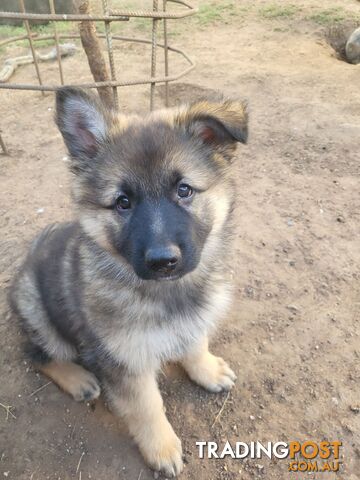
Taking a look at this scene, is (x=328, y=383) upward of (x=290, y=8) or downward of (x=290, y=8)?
downward

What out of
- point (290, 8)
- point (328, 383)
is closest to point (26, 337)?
point (328, 383)

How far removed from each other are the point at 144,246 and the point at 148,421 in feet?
3.95

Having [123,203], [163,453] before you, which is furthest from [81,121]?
[163,453]

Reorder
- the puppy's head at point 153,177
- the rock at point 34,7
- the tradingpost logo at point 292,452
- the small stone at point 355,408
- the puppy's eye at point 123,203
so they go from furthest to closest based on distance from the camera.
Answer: the rock at point 34,7 < the small stone at point 355,408 < the tradingpost logo at point 292,452 < the puppy's eye at point 123,203 < the puppy's head at point 153,177

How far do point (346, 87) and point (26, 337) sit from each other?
21.2 ft

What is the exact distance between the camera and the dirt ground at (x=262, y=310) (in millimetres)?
2572

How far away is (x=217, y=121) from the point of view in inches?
80.6

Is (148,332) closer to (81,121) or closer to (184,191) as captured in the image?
(184,191)

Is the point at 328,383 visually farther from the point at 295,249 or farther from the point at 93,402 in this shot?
the point at 93,402

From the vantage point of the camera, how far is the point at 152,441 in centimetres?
245

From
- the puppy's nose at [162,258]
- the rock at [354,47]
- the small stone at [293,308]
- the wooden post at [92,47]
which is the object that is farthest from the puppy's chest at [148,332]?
the rock at [354,47]

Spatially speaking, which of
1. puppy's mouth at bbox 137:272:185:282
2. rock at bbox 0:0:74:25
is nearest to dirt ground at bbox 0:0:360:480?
puppy's mouth at bbox 137:272:185:282

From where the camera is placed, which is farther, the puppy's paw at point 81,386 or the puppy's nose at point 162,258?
the puppy's paw at point 81,386

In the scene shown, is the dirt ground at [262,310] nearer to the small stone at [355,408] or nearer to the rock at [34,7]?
the small stone at [355,408]
